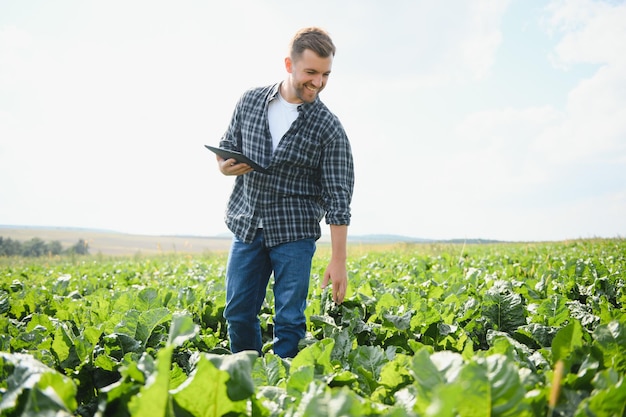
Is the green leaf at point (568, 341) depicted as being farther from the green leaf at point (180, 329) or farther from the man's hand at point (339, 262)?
the man's hand at point (339, 262)

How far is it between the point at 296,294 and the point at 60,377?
1.90 m

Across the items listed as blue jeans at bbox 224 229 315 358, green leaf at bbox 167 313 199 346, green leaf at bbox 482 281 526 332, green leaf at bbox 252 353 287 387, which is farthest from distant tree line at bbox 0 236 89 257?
green leaf at bbox 167 313 199 346

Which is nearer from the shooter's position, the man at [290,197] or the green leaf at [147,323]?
the green leaf at [147,323]

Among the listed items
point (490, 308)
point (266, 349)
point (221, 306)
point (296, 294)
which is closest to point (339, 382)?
point (296, 294)

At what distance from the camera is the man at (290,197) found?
9.73 feet

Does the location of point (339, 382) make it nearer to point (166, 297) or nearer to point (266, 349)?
point (266, 349)

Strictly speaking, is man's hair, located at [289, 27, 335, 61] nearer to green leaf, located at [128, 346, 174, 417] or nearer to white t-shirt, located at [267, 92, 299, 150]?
white t-shirt, located at [267, 92, 299, 150]

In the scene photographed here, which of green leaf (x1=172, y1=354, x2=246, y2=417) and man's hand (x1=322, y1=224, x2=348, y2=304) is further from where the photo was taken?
man's hand (x1=322, y1=224, x2=348, y2=304)

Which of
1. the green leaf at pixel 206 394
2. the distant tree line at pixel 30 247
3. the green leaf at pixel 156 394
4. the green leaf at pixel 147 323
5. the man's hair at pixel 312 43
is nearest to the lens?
the green leaf at pixel 156 394

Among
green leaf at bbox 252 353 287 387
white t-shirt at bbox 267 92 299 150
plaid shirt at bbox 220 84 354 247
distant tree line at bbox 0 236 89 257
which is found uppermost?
white t-shirt at bbox 267 92 299 150

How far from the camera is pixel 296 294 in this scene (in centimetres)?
297

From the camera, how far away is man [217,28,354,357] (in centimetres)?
297

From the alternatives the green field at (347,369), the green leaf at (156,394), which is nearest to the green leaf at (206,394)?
the green field at (347,369)

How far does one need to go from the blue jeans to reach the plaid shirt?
0.09 m
